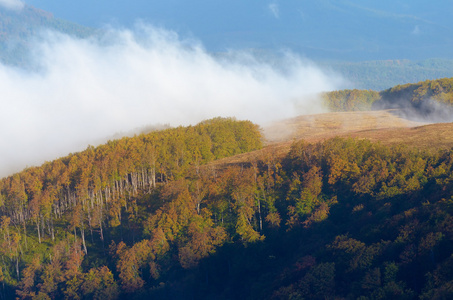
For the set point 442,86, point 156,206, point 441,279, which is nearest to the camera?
point 441,279

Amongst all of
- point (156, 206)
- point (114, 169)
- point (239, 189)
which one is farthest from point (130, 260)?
point (114, 169)

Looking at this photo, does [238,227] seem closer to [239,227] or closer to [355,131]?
[239,227]

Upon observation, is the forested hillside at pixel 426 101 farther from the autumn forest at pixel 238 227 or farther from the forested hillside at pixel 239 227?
the forested hillside at pixel 239 227

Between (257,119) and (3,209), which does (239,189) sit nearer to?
(3,209)

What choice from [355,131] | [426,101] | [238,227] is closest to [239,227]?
[238,227]

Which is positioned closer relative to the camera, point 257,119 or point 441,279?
point 441,279

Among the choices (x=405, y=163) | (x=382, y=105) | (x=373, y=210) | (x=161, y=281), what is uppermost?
(x=382, y=105)

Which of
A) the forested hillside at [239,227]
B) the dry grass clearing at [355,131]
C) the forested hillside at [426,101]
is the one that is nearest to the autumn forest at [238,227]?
the forested hillside at [239,227]

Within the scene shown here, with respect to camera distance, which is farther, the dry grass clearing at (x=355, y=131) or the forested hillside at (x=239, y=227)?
the dry grass clearing at (x=355, y=131)
